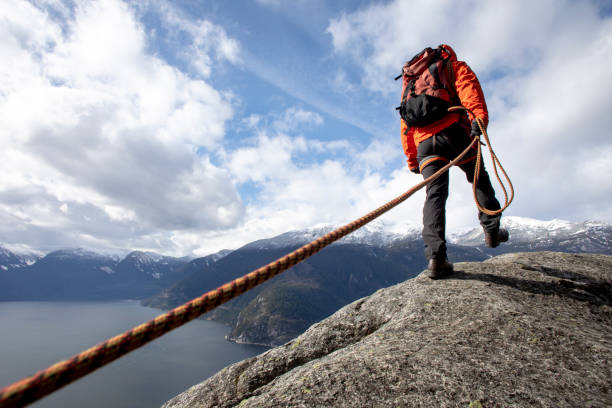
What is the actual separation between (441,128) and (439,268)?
8.13ft

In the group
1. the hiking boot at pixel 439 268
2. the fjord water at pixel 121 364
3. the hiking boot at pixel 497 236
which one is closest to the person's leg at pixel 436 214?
the hiking boot at pixel 439 268

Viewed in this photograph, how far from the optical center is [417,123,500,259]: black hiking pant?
16.4 feet

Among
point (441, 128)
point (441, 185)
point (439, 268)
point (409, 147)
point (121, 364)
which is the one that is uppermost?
point (409, 147)

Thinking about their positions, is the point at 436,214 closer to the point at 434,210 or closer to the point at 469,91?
the point at 434,210

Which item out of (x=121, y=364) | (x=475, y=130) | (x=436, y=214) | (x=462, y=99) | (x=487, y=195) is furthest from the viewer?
(x=121, y=364)

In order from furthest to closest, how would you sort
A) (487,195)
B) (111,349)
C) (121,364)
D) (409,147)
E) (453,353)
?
1. (121,364)
2. (409,147)
3. (487,195)
4. (453,353)
5. (111,349)

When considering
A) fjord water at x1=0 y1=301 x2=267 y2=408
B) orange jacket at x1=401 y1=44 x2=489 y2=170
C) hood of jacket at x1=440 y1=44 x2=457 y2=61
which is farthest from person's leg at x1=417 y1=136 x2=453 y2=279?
fjord water at x1=0 y1=301 x2=267 y2=408

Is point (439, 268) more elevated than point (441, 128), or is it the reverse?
point (441, 128)

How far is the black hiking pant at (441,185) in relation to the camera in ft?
16.4

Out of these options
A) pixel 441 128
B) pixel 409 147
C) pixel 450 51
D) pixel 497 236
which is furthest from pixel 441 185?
pixel 450 51

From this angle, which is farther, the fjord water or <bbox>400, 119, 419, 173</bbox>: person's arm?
the fjord water

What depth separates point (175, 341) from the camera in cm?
18025

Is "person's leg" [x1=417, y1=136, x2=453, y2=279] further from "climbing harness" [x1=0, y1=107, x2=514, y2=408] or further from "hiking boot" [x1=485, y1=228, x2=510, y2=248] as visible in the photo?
"climbing harness" [x1=0, y1=107, x2=514, y2=408]

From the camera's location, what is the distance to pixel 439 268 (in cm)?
539
